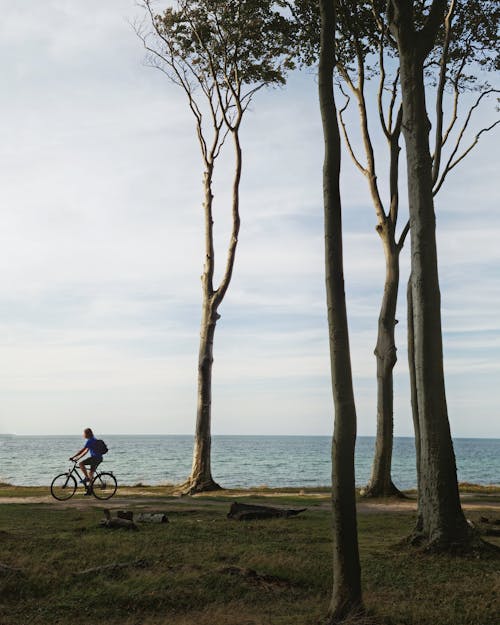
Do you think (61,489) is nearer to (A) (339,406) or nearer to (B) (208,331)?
(B) (208,331)

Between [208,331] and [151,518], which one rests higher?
[208,331]

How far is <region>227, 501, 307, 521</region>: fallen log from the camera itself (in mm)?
14352

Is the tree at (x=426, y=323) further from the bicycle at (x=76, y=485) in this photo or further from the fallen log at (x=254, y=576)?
the bicycle at (x=76, y=485)

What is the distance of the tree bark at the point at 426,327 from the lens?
35.2ft

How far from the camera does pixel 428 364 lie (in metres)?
11.1

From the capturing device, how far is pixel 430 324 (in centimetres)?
1119

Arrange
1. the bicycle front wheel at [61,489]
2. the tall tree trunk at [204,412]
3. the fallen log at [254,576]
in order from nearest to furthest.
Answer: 1. the fallen log at [254,576]
2. the bicycle front wheel at [61,489]
3. the tall tree trunk at [204,412]

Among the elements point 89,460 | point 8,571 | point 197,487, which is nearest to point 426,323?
point 8,571

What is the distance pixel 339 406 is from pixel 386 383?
13454 mm

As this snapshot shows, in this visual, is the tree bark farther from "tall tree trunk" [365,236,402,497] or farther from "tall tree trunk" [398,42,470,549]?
"tall tree trunk" [365,236,402,497]

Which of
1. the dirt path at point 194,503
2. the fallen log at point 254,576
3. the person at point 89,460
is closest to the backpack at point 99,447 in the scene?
the person at point 89,460

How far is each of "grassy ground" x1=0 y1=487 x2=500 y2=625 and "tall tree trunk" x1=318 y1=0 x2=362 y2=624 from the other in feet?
1.45

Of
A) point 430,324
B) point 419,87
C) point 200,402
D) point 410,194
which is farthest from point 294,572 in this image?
point 200,402

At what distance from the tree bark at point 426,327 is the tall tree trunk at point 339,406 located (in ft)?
12.8
